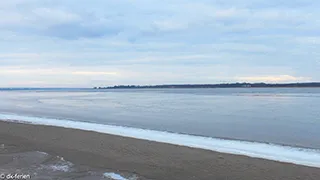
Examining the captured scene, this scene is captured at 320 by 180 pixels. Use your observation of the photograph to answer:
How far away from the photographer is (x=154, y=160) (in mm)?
9047

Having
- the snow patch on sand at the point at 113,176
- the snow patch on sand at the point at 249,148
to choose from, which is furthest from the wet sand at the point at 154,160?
the snow patch on sand at the point at 249,148

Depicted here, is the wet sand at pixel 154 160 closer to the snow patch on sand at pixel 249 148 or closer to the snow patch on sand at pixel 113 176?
the snow patch on sand at pixel 113 176

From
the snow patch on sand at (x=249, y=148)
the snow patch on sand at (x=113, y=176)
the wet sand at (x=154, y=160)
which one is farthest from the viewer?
the snow patch on sand at (x=249, y=148)

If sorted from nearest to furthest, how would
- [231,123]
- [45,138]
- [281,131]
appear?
[45,138], [281,131], [231,123]

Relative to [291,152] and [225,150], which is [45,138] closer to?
[225,150]

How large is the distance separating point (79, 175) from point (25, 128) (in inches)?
375

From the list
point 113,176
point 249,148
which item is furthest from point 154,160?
point 249,148

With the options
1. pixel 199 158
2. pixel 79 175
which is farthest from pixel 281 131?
pixel 79 175

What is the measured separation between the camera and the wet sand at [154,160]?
302 inches

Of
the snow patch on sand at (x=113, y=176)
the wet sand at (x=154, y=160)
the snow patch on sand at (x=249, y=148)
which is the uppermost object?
the snow patch on sand at (x=113, y=176)

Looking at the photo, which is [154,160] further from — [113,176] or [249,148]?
[249,148]

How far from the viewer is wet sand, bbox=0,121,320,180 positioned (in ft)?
25.2

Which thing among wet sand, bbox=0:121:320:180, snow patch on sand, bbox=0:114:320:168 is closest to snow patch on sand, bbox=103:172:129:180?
wet sand, bbox=0:121:320:180

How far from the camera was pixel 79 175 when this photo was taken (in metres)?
7.14
